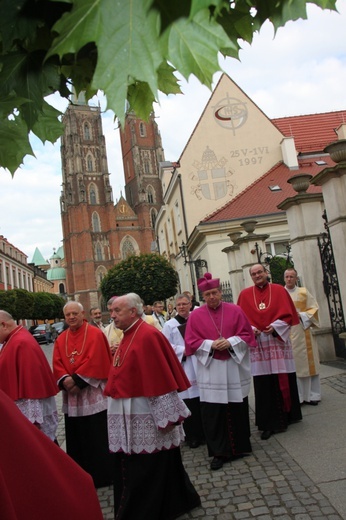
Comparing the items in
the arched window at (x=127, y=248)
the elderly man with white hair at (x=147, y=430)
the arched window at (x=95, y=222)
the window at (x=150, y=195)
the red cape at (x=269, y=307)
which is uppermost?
the window at (x=150, y=195)

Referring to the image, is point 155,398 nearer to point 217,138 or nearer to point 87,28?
point 87,28

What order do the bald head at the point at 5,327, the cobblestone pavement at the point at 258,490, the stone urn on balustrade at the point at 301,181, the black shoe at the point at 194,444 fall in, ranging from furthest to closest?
the stone urn on balustrade at the point at 301,181 < the black shoe at the point at 194,444 < the bald head at the point at 5,327 < the cobblestone pavement at the point at 258,490

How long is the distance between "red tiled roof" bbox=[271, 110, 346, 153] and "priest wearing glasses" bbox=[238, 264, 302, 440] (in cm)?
2190

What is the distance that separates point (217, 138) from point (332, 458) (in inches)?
928

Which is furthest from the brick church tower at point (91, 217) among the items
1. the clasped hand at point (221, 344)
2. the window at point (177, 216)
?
the clasped hand at point (221, 344)

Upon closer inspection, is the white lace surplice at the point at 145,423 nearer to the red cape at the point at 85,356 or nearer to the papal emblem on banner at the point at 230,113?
the red cape at the point at 85,356

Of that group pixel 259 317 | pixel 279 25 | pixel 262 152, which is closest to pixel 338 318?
pixel 259 317

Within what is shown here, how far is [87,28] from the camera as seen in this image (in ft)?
4.33

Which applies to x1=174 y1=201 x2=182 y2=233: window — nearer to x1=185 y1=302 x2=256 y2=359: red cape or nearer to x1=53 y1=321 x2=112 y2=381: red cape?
x1=185 y1=302 x2=256 y2=359: red cape

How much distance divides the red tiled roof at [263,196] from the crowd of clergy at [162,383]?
14001 millimetres

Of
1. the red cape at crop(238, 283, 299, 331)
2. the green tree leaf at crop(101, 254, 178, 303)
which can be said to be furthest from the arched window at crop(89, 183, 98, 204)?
the red cape at crop(238, 283, 299, 331)

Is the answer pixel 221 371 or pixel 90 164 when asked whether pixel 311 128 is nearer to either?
pixel 221 371

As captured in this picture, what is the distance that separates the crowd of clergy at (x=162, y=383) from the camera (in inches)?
161

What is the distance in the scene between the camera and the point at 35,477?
4.37ft
